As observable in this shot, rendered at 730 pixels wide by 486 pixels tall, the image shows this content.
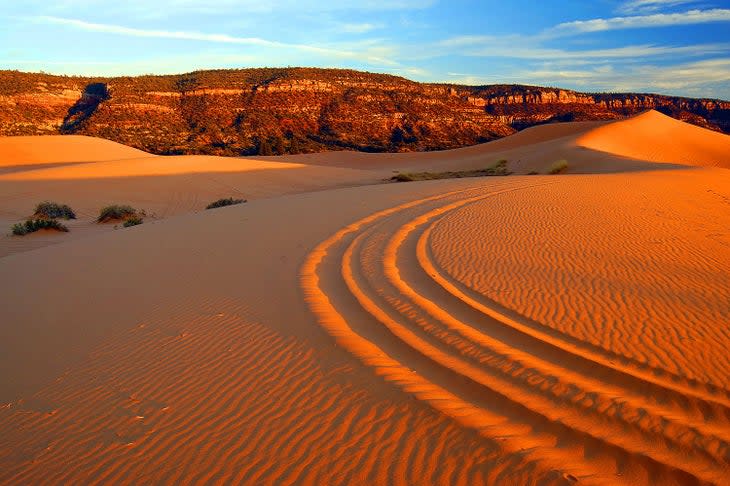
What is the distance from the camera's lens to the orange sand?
138 inches

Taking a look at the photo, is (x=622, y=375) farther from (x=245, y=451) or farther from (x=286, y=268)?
(x=286, y=268)

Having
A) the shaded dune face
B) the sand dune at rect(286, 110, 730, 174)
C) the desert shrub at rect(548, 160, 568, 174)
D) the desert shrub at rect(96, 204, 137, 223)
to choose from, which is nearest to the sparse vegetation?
the sand dune at rect(286, 110, 730, 174)

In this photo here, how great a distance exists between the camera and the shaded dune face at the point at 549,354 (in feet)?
11.4

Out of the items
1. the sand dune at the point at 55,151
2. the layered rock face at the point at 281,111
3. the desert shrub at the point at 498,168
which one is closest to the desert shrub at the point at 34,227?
the sand dune at the point at 55,151

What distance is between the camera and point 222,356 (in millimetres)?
5176

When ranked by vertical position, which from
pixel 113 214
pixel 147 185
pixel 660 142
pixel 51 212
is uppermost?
pixel 660 142

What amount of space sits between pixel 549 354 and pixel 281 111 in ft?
207

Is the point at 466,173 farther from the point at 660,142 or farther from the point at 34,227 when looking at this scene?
the point at 34,227

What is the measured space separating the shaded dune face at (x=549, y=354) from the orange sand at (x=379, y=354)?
0.07 ft

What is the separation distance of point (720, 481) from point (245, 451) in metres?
3.00

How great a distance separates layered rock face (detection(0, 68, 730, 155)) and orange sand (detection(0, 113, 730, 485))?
4389 cm

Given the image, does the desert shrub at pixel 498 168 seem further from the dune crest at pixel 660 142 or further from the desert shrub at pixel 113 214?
the desert shrub at pixel 113 214

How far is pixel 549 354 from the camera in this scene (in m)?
4.82

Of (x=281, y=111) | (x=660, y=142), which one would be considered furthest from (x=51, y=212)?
(x=281, y=111)
